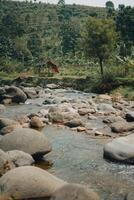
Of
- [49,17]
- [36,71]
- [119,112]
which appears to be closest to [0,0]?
[49,17]

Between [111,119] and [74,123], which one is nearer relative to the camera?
[74,123]

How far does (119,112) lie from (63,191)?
65.6ft

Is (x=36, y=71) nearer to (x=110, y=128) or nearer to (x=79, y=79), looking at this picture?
(x=79, y=79)

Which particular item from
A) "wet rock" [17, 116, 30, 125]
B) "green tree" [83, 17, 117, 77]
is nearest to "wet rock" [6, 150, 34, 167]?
"wet rock" [17, 116, 30, 125]

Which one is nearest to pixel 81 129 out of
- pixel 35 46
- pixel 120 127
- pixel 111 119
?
pixel 120 127

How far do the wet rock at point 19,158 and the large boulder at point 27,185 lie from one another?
2.28 metres

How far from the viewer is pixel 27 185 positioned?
46.9 ft

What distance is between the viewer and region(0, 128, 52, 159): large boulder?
1855cm

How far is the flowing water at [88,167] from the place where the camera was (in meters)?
15.4

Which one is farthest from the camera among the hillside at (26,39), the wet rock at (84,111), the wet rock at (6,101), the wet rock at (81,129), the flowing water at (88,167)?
the hillside at (26,39)

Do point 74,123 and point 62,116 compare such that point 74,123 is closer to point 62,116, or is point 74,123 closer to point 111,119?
point 62,116

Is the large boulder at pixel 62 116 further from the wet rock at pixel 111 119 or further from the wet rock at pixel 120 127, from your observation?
the wet rock at pixel 120 127

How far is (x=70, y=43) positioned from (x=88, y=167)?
8382 cm

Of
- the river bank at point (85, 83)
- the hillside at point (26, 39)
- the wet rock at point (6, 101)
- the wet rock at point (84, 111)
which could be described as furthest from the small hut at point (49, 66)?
the wet rock at point (84, 111)
